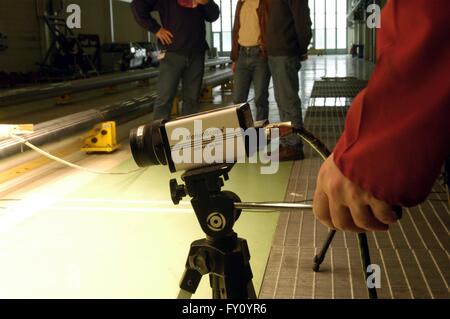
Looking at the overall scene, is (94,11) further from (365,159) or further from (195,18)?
(365,159)

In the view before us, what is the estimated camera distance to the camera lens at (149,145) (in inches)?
47.7

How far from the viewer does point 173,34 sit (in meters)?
5.01

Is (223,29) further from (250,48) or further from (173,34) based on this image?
(250,48)

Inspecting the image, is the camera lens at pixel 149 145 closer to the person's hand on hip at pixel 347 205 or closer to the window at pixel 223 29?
the person's hand on hip at pixel 347 205

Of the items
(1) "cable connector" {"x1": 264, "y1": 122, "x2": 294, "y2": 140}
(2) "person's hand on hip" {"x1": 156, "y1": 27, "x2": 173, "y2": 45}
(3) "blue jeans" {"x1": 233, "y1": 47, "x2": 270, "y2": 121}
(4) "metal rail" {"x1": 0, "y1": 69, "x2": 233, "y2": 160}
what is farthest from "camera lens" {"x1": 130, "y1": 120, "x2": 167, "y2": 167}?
(2) "person's hand on hip" {"x1": 156, "y1": 27, "x2": 173, "y2": 45}

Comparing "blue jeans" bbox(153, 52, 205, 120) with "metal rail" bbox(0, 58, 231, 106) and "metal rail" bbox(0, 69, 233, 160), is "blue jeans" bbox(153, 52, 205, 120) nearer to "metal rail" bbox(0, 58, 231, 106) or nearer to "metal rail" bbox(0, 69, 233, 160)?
"metal rail" bbox(0, 69, 233, 160)

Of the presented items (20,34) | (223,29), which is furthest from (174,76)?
(223,29)

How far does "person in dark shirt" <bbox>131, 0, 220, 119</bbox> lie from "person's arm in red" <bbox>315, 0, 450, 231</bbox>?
172 inches

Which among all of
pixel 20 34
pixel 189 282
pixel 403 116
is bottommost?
pixel 189 282

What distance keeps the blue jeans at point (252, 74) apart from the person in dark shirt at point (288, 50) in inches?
5.3

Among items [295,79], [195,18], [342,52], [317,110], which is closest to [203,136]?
[295,79]

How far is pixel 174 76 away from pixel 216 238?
12.8 feet

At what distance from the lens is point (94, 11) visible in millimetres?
20109

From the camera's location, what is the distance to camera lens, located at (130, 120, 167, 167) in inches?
47.7
